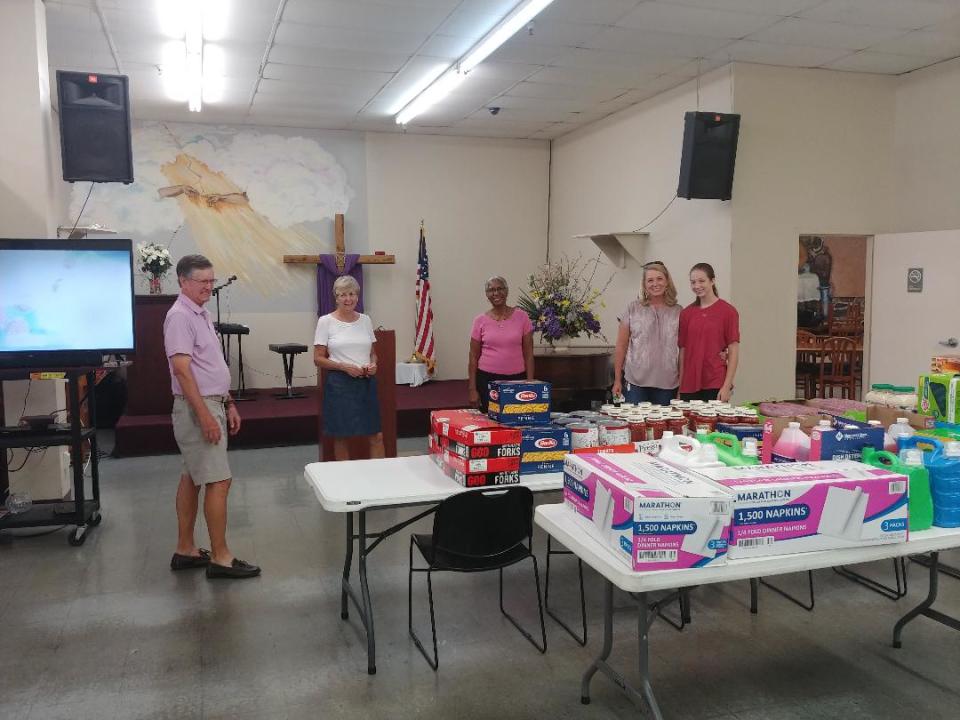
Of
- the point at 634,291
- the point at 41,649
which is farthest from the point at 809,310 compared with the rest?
the point at 41,649

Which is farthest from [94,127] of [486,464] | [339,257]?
[339,257]

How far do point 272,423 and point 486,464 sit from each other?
448 centimetres

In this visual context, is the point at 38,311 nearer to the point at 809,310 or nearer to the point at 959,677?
the point at 959,677

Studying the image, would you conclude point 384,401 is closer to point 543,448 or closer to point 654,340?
point 654,340

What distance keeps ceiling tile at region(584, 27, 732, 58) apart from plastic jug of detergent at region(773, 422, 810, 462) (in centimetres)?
368

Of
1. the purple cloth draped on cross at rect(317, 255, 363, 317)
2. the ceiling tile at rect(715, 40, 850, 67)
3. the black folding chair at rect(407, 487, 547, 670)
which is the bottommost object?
the black folding chair at rect(407, 487, 547, 670)

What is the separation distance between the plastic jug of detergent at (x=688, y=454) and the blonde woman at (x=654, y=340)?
1.97m

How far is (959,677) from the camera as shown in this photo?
292cm

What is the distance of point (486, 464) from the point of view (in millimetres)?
3016

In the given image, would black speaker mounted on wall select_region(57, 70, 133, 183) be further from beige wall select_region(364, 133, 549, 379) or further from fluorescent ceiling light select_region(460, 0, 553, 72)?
beige wall select_region(364, 133, 549, 379)

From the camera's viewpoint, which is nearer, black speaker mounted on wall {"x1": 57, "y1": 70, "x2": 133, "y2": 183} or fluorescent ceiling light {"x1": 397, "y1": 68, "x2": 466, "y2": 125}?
black speaker mounted on wall {"x1": 57, "y1": 70, "x2": 133, "y2": 183}

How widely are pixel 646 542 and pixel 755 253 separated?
4864 mm

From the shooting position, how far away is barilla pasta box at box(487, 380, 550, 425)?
3.18 m

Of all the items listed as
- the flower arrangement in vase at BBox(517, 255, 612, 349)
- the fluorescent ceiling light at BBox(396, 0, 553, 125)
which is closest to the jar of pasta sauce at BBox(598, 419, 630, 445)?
the fluorescent ceiling light at BBox(396, 0, 553, 125)
